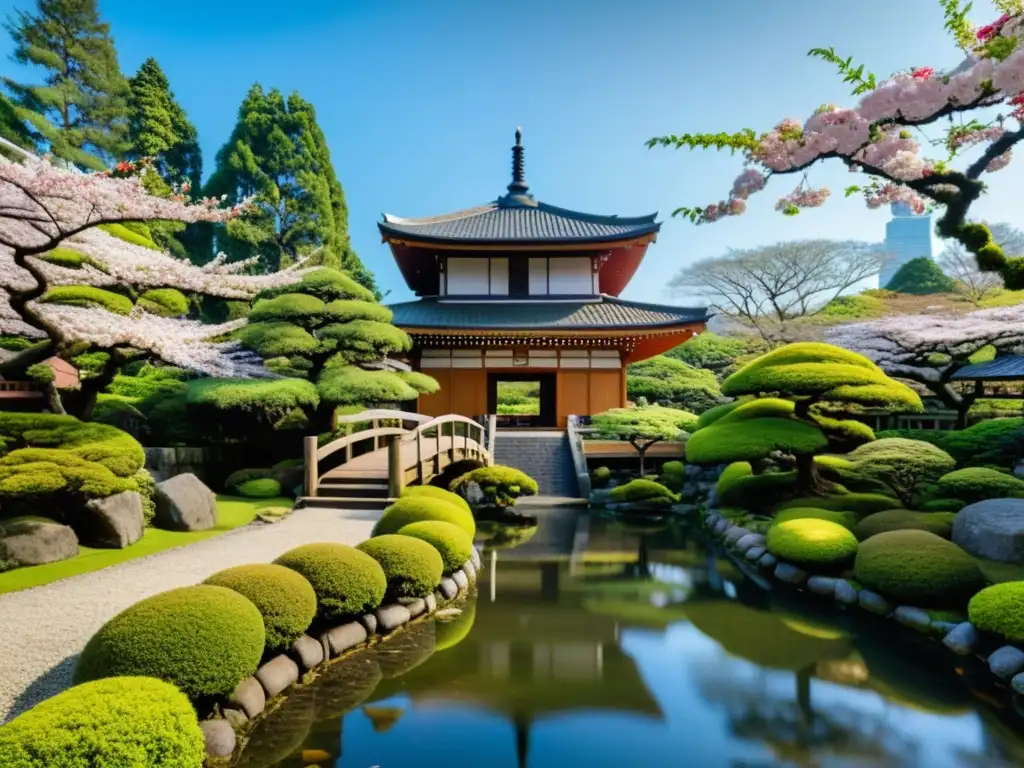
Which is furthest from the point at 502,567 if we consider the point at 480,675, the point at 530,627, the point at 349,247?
the point at 349,247

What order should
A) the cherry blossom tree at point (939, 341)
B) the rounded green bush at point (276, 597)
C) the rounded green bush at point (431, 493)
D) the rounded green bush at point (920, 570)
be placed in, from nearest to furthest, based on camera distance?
the rounded green bush at point (276, 597) < the rounded green bush at point (920, 570) < the rounded green bush at point (431, 493) < the cherry blossom tree at point (939, 341)

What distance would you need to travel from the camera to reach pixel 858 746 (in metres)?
4.51

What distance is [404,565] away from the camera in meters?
6.51

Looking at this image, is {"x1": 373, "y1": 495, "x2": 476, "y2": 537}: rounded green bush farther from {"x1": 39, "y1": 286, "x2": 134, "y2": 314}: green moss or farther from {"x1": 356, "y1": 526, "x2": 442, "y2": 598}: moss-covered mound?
{"x1": 39, "y1": 286, "x2": 134, "y2": 314}: green moss

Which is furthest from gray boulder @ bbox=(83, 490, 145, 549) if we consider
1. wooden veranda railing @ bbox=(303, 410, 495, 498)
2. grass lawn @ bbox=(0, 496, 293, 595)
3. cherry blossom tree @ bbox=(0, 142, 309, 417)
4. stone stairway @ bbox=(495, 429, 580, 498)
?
stone stairway @ bbox=(495, 429, 580, 498)

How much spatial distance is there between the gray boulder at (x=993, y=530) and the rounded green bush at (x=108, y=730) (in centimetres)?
891

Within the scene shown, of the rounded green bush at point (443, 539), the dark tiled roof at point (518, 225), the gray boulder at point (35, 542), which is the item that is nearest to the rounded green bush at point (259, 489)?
the gray boulder at point (35, 542)

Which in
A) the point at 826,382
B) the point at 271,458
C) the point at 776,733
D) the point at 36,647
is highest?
the point at 826,382

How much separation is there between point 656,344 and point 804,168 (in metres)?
15.2

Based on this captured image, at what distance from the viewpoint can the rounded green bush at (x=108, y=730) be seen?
8.47 feet

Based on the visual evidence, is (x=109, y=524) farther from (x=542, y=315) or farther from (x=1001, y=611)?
(x=542, y=315)

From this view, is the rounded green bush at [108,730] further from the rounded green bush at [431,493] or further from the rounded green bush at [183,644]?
the rounded green bush at [431,493]

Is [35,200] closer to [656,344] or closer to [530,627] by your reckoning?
[530,627]

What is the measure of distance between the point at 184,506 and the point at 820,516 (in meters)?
9.53
